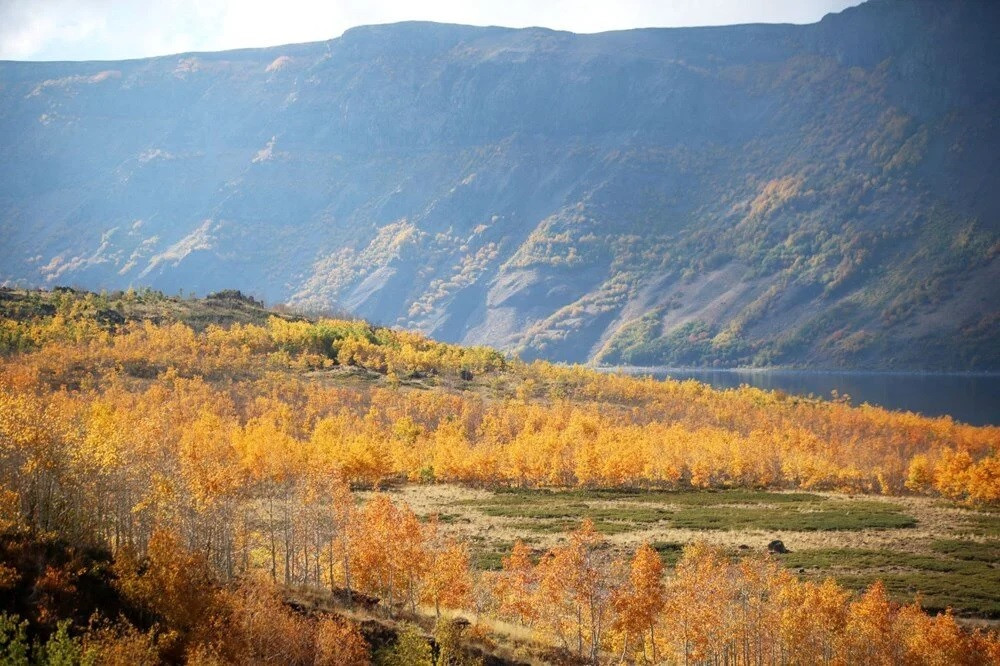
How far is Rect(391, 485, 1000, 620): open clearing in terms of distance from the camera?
83.4 m

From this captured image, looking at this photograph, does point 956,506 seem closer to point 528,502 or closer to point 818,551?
point 818,551

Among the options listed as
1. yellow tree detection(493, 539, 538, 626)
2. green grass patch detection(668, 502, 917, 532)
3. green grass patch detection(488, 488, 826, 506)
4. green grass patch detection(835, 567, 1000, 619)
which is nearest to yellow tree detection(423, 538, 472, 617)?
yellow tree detection(493, 539, 538, 626)

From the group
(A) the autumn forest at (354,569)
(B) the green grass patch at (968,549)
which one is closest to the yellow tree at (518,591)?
(A) the autumn forest at (354,569)

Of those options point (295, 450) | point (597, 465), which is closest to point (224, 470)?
point (295, 450)

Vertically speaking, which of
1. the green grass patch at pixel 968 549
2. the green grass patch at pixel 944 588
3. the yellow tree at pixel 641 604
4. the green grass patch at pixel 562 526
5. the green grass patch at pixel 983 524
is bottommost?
the green grass patch at pixel 944 588

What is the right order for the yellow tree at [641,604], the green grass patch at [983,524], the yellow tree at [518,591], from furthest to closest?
the green grass patch at [983,524] → the yellow tree at [518,591] → the yellow tree at [641,604]

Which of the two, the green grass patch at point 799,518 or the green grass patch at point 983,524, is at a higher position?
the green grass patch at point 799,518

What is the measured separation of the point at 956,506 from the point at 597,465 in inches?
1938

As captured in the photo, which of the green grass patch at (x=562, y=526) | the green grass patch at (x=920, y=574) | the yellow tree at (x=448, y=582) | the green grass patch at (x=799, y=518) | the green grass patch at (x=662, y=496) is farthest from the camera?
the green grass patch at (x=662, y=496)

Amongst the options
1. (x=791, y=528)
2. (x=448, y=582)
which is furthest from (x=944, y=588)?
(x=448, y=582)

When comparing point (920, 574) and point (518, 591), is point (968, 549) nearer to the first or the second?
point (920, 574)

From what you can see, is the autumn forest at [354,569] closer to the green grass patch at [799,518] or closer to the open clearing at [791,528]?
the open clearing at [791,528]

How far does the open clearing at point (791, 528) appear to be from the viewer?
83.4 m

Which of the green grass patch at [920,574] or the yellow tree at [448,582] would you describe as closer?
the yellow tree at [448,582]
